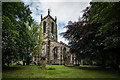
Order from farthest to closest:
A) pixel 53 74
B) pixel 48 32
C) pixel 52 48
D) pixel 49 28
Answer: pixel 49 28 < pixel 48 32 < pixel 52 48 < pixel 53 74

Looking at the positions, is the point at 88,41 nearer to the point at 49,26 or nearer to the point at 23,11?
the point at 23,11

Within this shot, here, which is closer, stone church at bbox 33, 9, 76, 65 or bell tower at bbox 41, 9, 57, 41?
stone church at bbox 33, 9, 76, 65

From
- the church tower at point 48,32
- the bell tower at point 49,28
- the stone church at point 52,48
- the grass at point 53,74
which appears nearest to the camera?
the grass at point 53,74

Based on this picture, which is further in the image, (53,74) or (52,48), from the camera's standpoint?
(52,48)

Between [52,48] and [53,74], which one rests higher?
[52,48]

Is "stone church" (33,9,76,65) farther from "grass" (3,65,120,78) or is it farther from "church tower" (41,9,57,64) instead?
"grass" (3,65,120,78)

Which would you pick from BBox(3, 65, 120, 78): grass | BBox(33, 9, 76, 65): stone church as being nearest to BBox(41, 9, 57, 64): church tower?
BBox(33, 9, 76, 65): stone church

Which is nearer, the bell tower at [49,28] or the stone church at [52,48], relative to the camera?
the stone church at [52,48]

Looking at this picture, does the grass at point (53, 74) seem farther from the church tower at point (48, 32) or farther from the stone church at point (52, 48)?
the church tower at point (48, 32)

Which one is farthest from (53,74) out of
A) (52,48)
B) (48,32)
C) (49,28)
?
(49,28)

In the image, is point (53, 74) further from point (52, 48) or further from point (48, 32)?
point (48, 32)

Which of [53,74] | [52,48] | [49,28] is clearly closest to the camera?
[53,74]

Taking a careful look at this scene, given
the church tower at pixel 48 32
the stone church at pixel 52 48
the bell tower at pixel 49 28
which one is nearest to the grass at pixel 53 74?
the stone church at pixel 52 48

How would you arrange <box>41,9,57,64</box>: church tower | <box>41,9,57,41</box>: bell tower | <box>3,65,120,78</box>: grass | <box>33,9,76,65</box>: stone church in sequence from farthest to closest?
<box>41,9,57,41</box>: bell tower
<box>41,9,57,64</box>: church tower
<box>33,9,76,65</box>: stone church
<box>3,65,120,78</box>: grass
